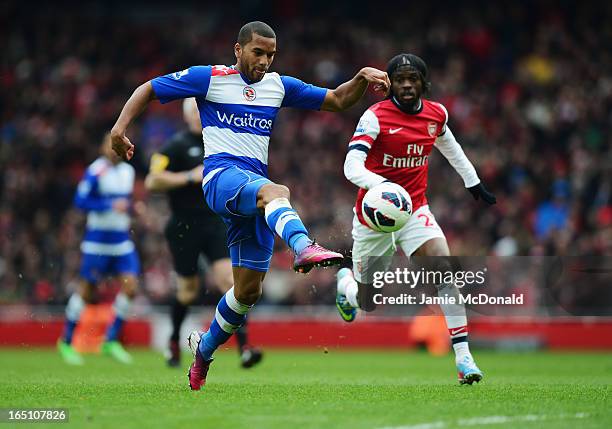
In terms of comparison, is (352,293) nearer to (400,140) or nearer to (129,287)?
(400,140)

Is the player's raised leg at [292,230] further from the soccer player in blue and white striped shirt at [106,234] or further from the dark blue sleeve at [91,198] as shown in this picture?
the dark blue sleeve at [91,198]

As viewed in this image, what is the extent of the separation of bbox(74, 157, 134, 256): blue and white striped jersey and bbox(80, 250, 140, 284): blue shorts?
5cm

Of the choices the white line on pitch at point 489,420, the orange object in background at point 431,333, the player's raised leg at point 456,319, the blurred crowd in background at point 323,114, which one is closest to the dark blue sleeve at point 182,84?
the player's raised leg at point 456,319

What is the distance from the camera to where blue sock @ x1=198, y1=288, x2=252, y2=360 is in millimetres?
7211

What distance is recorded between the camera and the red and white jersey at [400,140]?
25.7 ft

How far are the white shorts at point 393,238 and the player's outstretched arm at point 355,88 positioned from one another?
Result: 1192mm

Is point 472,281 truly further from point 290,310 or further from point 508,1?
point 508,1

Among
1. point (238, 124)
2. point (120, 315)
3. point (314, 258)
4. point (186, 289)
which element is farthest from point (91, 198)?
point (314, 258)

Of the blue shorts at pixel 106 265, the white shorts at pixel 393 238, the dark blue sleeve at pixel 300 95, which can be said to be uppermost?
the dark blue sleeve at pixel 300 95

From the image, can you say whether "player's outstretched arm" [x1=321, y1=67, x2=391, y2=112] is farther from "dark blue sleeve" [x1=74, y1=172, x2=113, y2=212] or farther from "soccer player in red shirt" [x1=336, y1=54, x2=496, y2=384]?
"dark blue sleeve" [x1=74, y1=172, x2=113, y2=212]

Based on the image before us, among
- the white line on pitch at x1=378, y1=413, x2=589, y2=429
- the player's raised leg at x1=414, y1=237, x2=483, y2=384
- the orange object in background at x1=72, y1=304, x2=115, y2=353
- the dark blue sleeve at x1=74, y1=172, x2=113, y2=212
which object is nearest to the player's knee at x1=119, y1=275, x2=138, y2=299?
the dark blue sleeve at x1=74, y1=172, x2=113, y2=212

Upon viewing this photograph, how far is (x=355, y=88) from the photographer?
724 centimetres

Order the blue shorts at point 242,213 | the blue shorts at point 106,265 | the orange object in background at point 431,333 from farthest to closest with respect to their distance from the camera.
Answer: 1. the orange object in background at point 431,333
2. the blue shorts at point 106,265
3. the blue shorts at point 242,213

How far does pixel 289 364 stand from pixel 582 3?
510 inches
